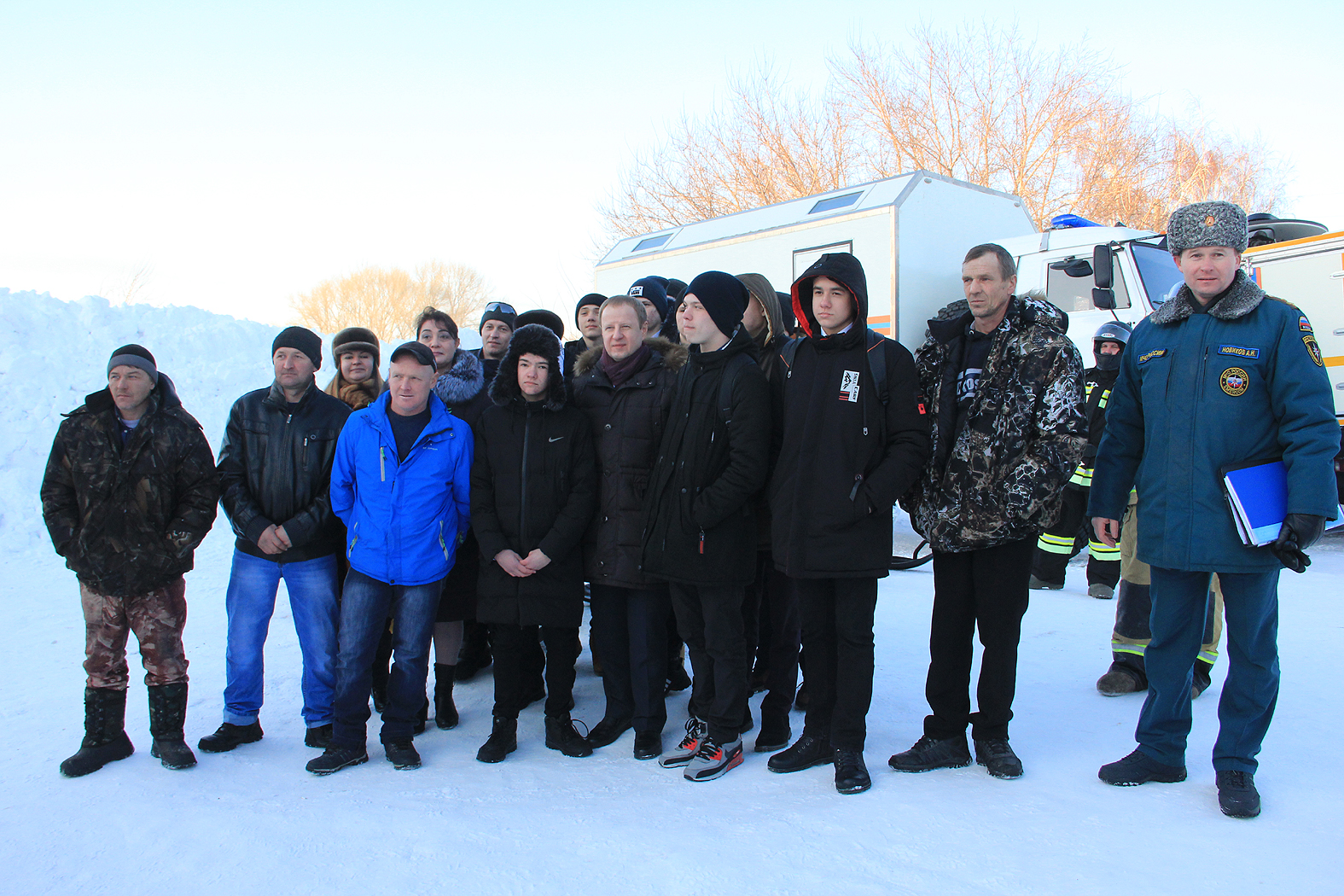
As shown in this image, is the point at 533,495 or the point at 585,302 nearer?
the point at 533,495

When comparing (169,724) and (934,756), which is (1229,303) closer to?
(934,756)

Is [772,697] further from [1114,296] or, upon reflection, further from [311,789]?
[1114,296]

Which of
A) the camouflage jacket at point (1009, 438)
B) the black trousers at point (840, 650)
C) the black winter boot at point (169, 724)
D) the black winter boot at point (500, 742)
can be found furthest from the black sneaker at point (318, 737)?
the camouflage jacket at point (1009, 438)

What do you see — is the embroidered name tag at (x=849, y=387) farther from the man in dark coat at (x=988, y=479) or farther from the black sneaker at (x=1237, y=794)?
the black sneaker at (x=1237, y=794)

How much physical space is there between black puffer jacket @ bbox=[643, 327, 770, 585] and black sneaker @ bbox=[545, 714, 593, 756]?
0.84 metres

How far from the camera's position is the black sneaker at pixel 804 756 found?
11.1 feet

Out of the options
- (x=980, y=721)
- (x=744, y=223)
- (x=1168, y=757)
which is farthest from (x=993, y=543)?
(x=744, y=223)

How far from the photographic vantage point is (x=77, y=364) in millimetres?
9938

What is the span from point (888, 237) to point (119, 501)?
7348 millimetres

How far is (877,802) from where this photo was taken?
2992 mm

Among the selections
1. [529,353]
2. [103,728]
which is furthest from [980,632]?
[103,728]

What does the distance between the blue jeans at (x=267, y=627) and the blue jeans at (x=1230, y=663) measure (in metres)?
3.42

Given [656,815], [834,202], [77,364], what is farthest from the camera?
[77,364]

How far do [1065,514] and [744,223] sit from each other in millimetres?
7979
